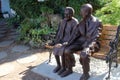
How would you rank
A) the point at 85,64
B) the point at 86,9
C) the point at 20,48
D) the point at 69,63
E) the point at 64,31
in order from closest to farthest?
1. the point at 85,64
2. the point at 86,9
3. the point at 69,63
4. the point at 64,31
5. the point at 20,48

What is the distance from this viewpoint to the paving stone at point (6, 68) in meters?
5.79

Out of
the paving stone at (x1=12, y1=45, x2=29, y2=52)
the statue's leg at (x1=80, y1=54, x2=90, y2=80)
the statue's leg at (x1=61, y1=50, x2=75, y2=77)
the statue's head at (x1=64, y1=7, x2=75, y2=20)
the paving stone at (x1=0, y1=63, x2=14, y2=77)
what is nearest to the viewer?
the statue's leg at (x1=80, y1=54, x2=90, y2=80)

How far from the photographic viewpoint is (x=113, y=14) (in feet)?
18.8

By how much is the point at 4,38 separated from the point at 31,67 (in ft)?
10.9

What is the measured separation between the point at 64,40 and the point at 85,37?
1.62 ft

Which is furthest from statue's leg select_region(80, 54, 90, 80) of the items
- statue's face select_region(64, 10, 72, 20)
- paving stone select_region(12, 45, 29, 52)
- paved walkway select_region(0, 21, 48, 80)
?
paving stone select_region(12, 45, 29, 52)

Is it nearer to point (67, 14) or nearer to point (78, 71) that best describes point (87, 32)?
point (67, 14)

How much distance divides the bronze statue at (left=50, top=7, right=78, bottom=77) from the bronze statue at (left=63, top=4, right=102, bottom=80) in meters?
0.10

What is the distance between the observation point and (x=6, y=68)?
6055 mm

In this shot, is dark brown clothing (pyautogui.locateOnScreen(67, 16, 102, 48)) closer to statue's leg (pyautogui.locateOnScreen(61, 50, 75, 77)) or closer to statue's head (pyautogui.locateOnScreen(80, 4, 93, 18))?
statue's head (pyautogui.locateOnScreen(80, 4, 93, 18))

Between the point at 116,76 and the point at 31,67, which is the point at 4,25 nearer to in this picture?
the point at 31,67

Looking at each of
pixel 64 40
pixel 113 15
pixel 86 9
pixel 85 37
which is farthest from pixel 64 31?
pixel 113 15

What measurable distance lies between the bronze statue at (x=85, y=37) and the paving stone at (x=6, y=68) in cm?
173

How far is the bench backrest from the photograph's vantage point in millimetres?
4984
